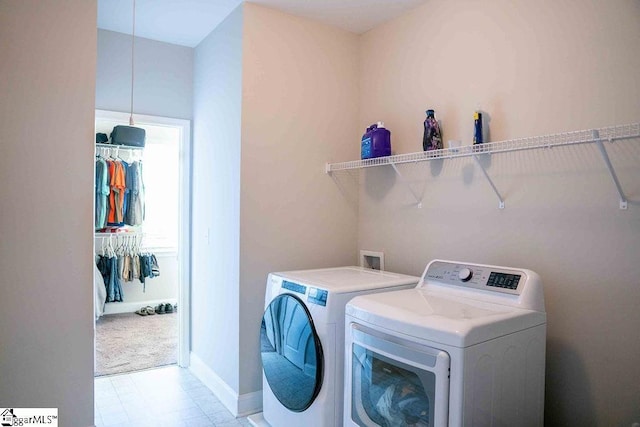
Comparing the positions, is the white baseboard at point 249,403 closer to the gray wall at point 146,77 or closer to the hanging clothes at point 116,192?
the gray wall at point 146,77

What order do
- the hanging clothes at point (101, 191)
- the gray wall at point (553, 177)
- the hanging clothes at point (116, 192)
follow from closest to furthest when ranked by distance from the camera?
the gray wall at point (553, 177), the hanging clothes at point (101, 191), the hanging clothes at point (116, 192)

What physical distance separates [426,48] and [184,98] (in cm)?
193

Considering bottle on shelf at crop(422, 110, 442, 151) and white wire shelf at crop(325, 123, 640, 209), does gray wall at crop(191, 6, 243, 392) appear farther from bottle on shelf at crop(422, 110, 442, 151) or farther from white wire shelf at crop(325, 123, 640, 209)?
bottle on shelf at crop(422, 110, 442, 151)

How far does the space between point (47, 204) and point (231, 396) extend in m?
1.58

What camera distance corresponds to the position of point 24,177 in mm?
2057

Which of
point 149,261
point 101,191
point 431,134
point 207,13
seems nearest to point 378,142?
point 431,134

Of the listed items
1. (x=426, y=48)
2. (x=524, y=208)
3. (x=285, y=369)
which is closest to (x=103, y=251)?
(x=285, y=369)

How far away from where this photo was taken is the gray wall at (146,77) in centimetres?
301

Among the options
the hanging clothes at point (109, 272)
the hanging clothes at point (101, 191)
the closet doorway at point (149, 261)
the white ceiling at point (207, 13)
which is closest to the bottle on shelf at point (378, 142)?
the white ceiling at point (207, 13)

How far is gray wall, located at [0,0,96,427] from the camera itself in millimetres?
2025

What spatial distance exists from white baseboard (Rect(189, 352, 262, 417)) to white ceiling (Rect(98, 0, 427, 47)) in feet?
8.12

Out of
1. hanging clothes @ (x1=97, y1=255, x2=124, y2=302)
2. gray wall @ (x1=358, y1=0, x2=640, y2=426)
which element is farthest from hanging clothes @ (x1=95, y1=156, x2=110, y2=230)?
gray wall @ (x1=358, y1=0, x2=640, y2=426)

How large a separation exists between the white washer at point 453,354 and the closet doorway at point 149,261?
2.05m

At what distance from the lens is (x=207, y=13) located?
107 inches
